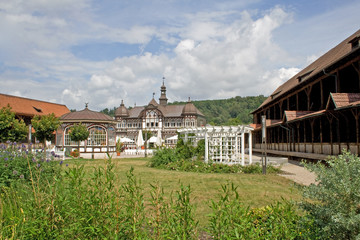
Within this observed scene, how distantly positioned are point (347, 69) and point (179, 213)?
61.1 ft

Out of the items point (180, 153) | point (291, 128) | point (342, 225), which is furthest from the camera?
point (291, 128)

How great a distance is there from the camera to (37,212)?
3.32 m

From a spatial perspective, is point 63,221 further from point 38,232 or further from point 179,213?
point 179,213

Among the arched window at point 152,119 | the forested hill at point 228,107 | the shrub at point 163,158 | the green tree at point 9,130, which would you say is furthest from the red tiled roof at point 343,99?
the forested hill at point 228,107

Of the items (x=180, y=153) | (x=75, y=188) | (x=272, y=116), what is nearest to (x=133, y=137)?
(x=272, y=116)

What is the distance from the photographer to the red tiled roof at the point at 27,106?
1725 inches

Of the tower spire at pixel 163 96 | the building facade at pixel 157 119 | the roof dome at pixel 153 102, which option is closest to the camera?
the building facade at pixel 157 119

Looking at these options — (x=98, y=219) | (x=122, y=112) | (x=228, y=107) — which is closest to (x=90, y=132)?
(x=98, y=219)

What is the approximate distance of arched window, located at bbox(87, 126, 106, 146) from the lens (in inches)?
1367

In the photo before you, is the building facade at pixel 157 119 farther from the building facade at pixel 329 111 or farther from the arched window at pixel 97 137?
the building facade at pixel 329 111

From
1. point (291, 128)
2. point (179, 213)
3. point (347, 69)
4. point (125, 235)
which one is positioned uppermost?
point (347, 69)

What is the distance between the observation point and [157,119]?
6862cm

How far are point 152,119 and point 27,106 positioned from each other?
2782cm

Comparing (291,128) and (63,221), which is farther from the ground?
(291,128)
